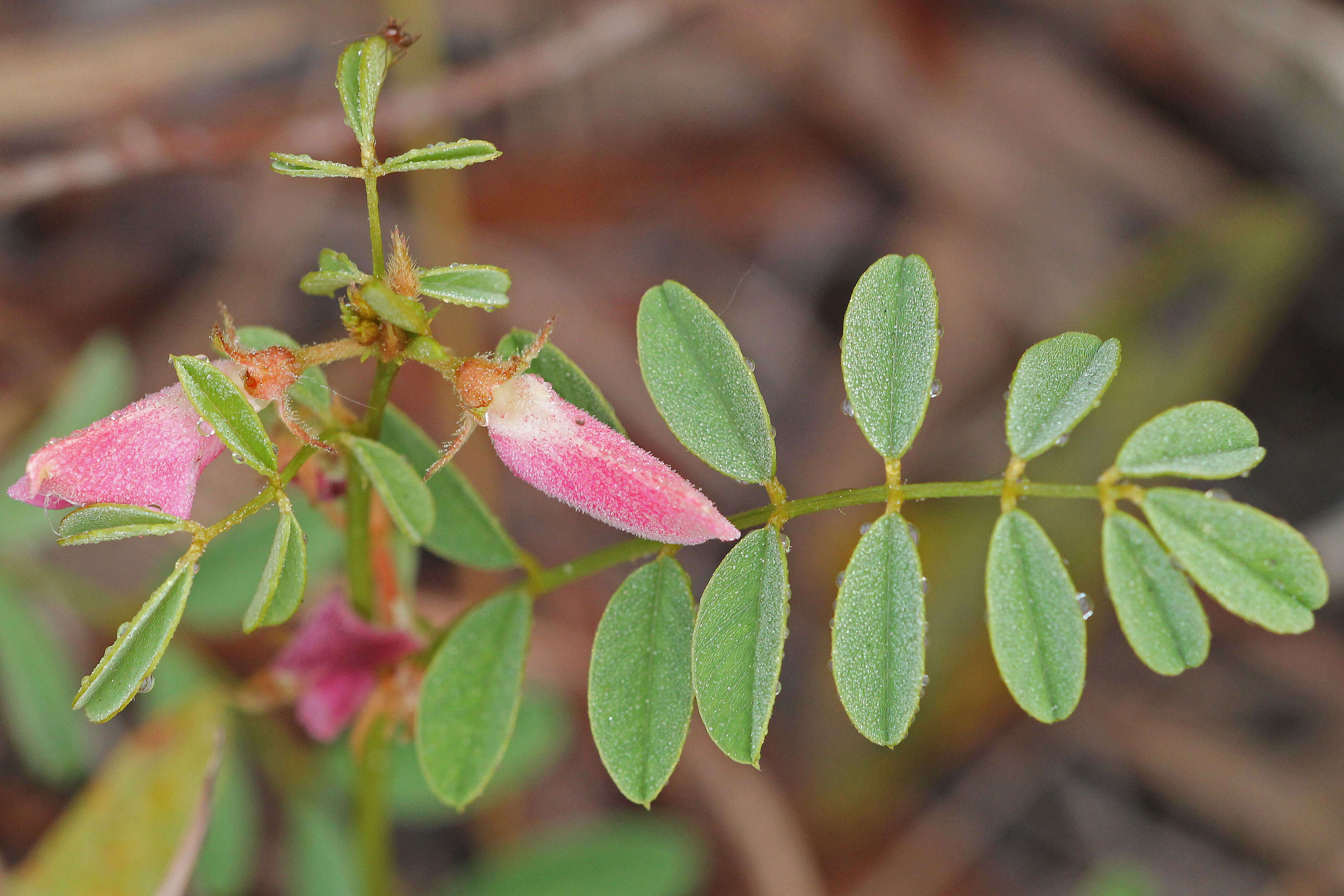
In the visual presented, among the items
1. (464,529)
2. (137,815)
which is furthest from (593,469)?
(137,815)

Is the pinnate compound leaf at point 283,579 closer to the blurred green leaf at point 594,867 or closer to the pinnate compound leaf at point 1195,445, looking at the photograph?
the pinnate compound leaf at point 1195,445

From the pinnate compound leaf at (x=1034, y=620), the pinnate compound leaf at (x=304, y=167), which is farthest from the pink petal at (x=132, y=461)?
the pinnate compound leaf at (x=1034, y=620)

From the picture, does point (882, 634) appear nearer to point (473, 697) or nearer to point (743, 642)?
point (743, 642)

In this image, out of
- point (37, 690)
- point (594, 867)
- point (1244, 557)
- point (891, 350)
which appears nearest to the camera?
point (1244, 557)

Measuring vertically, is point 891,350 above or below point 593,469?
above

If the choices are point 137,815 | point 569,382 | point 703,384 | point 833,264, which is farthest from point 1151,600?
point 833,264

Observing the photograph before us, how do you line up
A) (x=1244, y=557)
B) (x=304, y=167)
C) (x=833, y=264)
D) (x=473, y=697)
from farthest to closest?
(x=833, y=264), (x=473, y=697), (x=1244, y=557), (x=304, y=167)

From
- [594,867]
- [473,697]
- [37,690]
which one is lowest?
[594,867]

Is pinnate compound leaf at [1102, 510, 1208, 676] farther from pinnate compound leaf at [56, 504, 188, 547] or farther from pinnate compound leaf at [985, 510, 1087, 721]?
pinnate compound leaf at [56, 504, 188, 547]

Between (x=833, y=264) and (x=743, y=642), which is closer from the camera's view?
(x=743, y=642)
